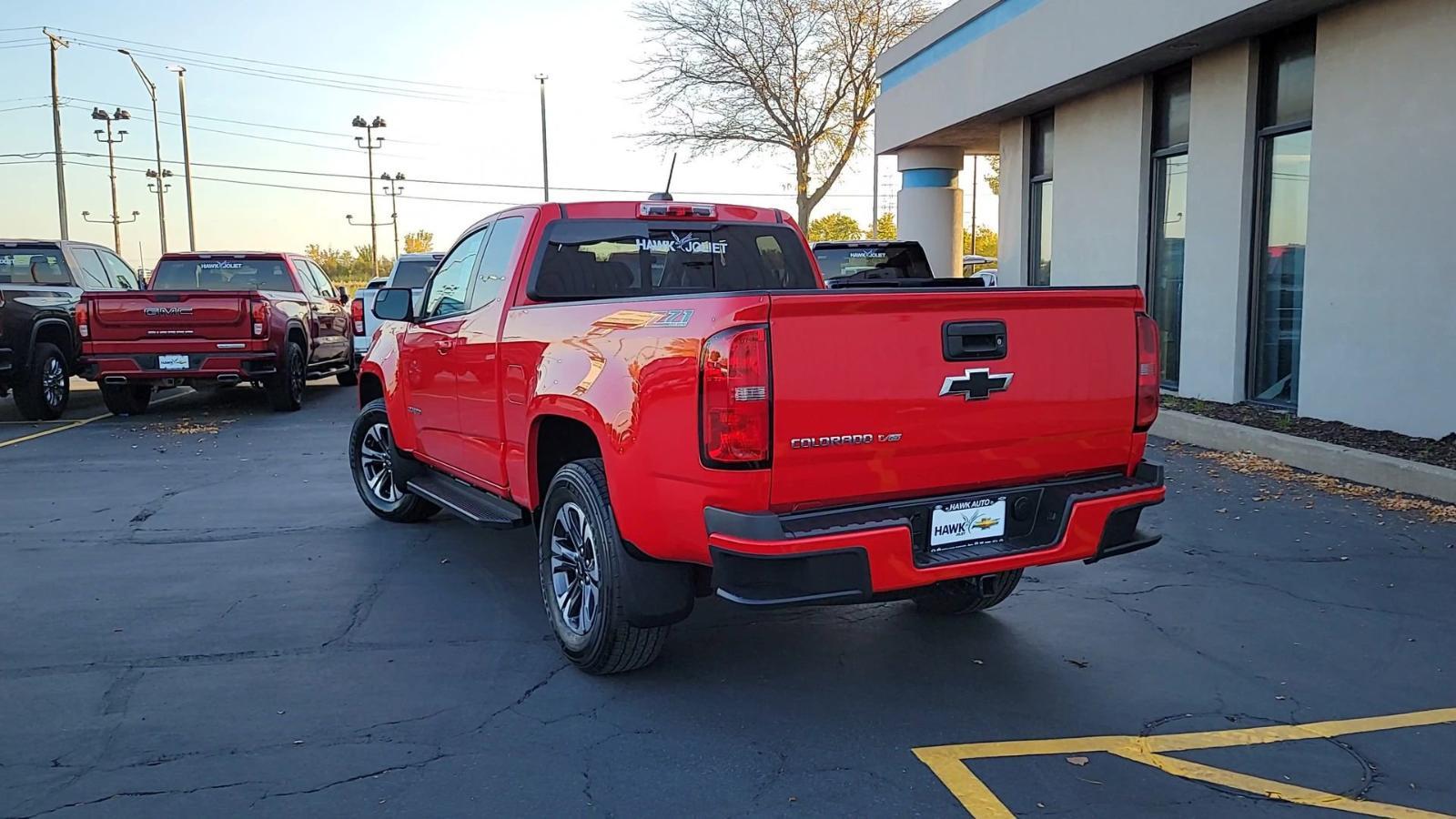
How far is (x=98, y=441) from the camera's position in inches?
440

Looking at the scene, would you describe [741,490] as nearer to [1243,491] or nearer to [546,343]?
Answer: [546,343]

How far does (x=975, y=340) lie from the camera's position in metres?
3.95

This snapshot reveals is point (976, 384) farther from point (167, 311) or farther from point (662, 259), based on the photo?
point (167, 311)

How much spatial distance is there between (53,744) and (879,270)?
9.32 meters

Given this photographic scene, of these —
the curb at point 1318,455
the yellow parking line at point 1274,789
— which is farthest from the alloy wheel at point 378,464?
the curb at point 1318,455

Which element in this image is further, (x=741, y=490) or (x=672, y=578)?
(x=672, y=578)

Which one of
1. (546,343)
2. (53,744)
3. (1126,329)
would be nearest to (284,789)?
(53,744)

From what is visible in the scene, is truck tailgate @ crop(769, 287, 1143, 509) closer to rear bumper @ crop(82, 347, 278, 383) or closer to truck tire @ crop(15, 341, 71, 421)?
rear bumper @ crop(82, 347, 278, 383)

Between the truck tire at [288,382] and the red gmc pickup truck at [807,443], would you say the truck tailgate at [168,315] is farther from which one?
the red gmc pickup truck at [807,443]

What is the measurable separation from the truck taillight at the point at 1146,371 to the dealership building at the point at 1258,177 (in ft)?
19.1

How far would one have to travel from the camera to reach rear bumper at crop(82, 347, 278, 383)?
39.6 feet

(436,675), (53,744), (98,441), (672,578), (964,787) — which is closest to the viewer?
(964,787)

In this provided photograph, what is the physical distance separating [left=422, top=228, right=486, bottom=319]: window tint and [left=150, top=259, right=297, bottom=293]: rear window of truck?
28.4ft

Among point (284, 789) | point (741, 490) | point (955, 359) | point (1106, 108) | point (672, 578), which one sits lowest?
point (284, 789)
